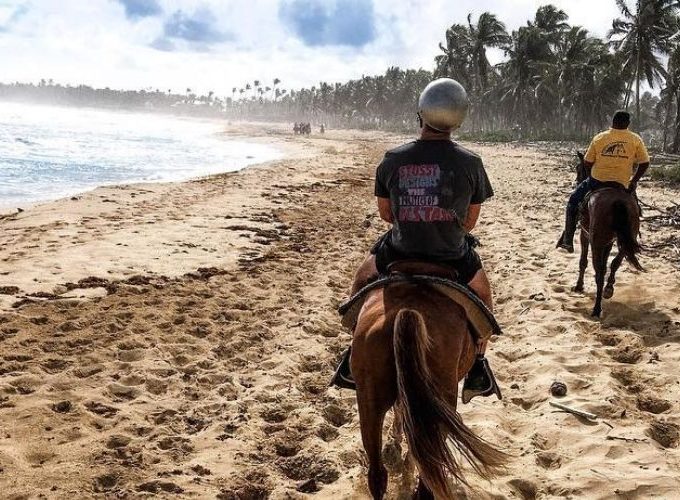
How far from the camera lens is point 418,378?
2.37 meters

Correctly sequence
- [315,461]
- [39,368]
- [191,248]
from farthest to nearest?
[191,248], [39,368], [315,461]

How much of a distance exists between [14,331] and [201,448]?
3.09 m

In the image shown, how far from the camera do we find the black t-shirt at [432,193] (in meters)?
2.97

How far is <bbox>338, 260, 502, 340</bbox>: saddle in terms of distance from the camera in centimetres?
285

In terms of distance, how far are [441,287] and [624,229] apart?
4719 mm

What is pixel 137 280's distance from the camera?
24.7 ft

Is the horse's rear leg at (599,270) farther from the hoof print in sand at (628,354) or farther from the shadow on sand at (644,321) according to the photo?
the hoof print in sand at (628,354)

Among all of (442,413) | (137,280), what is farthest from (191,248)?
(442,413)

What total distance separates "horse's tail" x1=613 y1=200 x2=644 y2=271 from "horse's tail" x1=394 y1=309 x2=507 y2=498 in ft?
16.6

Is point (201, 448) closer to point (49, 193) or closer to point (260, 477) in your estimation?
point (260, 477)

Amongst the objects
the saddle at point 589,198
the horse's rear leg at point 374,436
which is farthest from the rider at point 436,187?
the saddle at point 589,198

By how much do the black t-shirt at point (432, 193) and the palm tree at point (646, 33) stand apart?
142 ft

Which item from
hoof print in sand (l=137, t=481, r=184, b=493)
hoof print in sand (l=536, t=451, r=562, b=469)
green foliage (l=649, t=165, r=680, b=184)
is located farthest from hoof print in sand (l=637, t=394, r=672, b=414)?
green foliage (l=649, t=165, r=680, b=184)

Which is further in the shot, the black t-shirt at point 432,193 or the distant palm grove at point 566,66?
the distant palm grove at point 566,66
